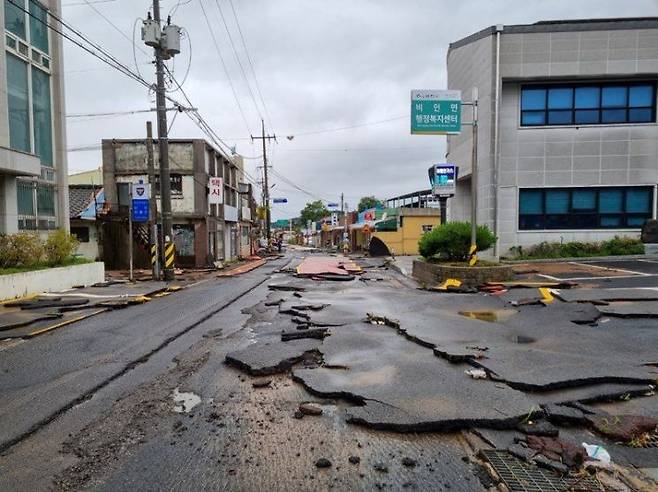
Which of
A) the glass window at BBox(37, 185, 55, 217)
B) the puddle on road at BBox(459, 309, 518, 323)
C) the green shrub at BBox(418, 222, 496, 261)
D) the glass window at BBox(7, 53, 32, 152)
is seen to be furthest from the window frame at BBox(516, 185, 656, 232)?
the glass window at BBox(7, 53, 32, 152)

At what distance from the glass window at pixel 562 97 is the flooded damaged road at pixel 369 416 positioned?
1697 centimetres

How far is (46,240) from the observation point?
1573cm

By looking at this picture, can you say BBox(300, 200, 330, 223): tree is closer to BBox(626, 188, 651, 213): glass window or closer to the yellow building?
the yellow building

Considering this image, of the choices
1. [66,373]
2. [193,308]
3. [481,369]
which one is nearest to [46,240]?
[193,308]

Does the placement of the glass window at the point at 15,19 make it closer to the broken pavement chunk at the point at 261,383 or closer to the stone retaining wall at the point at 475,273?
the broken pavement chunk at the point at 261,383

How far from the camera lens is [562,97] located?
21500mm

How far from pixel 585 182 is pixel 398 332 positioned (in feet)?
59.2

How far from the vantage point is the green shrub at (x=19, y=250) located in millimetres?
13586

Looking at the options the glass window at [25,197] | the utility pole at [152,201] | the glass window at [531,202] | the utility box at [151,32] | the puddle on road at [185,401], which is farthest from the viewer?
the glass window at [531,202]

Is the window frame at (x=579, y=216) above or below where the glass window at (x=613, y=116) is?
below

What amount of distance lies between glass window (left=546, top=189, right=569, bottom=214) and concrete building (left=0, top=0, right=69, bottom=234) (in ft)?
70.5

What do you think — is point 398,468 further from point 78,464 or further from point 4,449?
point 4,449

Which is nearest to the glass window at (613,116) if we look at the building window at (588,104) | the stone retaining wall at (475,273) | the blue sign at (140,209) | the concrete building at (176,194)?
the building window at (588,104)

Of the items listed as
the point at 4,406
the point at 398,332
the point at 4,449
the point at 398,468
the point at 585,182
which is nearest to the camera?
the point at 398,468
